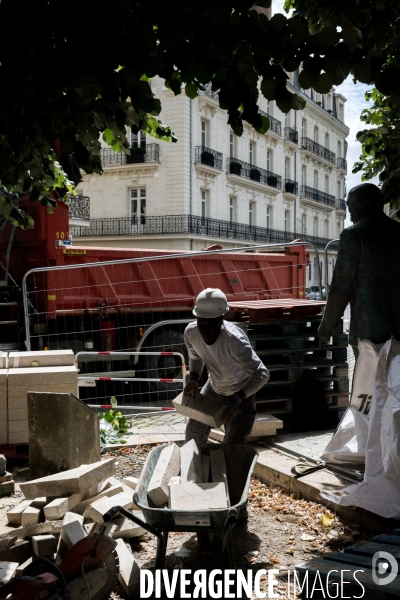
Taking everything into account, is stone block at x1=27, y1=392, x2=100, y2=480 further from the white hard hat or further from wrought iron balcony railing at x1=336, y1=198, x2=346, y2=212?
wrought iron balcony railing at x1=336, y1=198, x2=346, y2=212

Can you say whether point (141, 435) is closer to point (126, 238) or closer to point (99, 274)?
point (99, 274)

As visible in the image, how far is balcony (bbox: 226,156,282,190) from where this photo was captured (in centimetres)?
3681

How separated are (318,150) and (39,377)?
158 feet

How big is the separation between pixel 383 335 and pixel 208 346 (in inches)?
56.7

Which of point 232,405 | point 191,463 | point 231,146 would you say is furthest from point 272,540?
point 231,146

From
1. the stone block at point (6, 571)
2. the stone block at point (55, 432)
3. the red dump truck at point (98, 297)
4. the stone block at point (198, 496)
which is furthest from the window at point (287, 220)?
the stone block at point (6, 571)

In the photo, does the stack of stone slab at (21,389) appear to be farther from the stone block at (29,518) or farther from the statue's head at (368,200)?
the statue's head at (368,200)

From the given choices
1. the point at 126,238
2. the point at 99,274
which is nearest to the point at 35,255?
the point at 99,274

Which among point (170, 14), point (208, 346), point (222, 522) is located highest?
point (170, 14)

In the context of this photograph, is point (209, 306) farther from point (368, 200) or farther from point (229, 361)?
point (368, 200)

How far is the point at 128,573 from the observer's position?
3852 mm

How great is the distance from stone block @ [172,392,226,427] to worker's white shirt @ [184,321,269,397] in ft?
1.09

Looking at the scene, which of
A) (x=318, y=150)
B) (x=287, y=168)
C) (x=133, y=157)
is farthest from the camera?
(x=318, y=150)

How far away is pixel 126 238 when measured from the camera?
3375 centimetres
